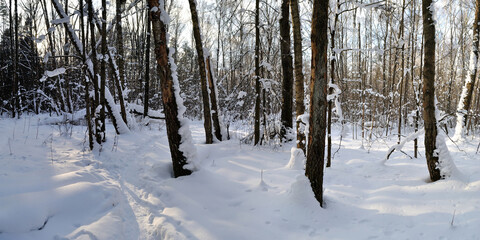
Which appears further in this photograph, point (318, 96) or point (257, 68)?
point (257, 68)

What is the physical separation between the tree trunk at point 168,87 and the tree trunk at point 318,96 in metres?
2.44

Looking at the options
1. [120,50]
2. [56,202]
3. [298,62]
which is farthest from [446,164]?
[120,50]

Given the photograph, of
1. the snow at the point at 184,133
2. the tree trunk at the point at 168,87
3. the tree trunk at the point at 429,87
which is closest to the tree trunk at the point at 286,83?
the snow at the point at 184,133

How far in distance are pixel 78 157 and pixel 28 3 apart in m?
15.2

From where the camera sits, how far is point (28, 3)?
14.8 meters

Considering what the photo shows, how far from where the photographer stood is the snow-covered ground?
2773 mm

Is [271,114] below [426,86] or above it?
below

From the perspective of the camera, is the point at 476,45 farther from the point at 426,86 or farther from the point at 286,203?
the point at 286,203

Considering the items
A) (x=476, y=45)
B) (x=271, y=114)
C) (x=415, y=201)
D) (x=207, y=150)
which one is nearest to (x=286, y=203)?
(x=415, y=201)

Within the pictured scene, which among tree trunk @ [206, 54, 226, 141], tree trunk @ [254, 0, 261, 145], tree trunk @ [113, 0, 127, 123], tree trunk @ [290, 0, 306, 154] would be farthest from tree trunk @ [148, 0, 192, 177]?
tree trunk @ [113, 0, 127, 123]

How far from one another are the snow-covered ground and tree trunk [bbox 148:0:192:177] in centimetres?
40

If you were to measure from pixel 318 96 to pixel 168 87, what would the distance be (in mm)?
2642

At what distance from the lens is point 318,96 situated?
319 centimetres

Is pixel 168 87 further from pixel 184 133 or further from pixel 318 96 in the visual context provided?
pixel 318 96
